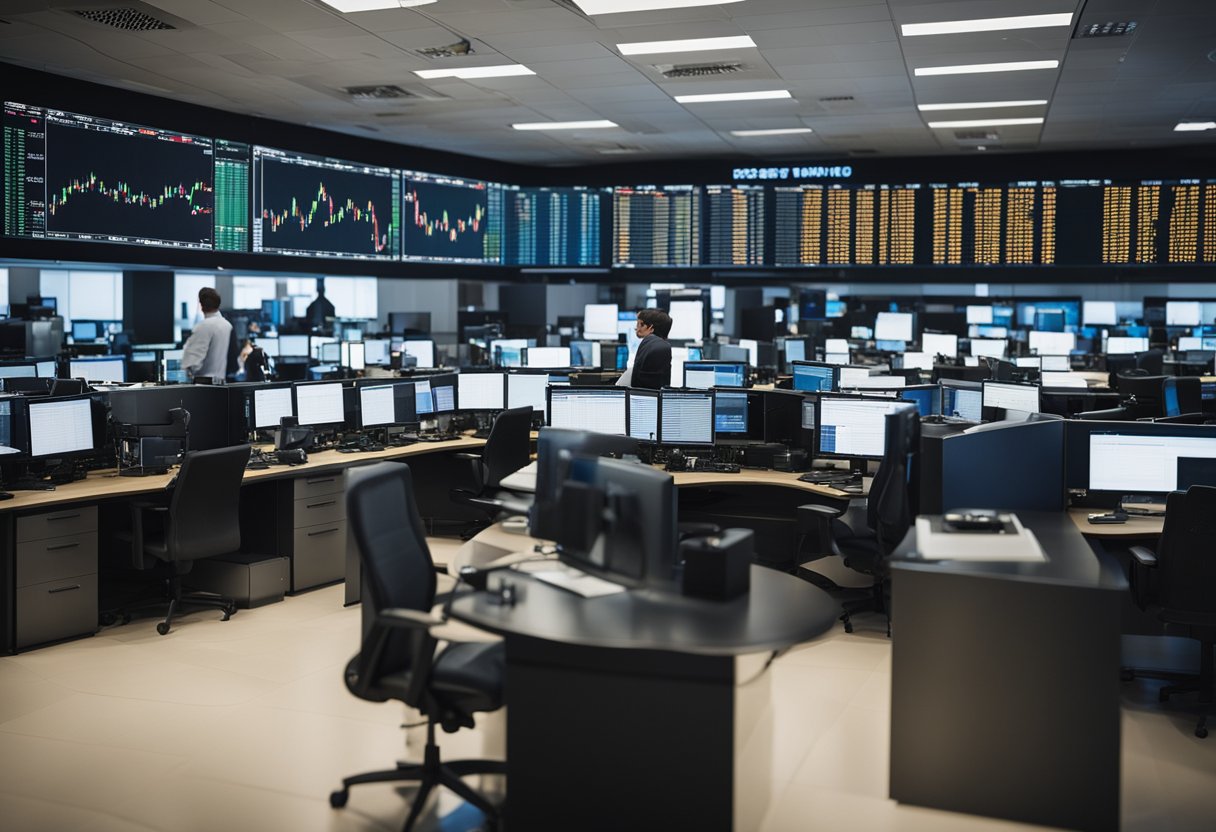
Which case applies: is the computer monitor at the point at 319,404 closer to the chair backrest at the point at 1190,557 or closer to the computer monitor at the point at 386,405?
the computer monitor at the point at 386,405

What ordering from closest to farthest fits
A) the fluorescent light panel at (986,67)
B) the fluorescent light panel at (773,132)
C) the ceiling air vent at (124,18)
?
the ceiling air vent at (124,18) < the fluorescent light panel at (986,67) < the fluorescent light panel at (773,132)

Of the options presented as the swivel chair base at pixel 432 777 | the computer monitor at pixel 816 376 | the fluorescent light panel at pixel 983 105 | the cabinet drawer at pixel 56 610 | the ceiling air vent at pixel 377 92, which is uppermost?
the fluorescent light panel at pixel 983 105

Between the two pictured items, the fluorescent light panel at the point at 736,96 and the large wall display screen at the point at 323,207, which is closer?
the fluorescent light panel at the point at 736,96

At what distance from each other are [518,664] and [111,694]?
2.37 m

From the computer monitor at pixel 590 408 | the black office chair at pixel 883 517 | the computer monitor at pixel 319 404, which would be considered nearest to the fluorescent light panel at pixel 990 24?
the computer monitor at pixel 590 408

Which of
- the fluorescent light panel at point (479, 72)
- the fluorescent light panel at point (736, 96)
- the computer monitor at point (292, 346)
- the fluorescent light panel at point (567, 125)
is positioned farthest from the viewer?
the computer monitor at point (292, 346)

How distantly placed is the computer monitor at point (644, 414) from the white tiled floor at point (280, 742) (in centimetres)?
177

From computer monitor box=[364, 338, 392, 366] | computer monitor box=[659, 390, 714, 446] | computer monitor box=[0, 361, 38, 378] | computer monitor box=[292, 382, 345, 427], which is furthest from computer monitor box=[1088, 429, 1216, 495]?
computer monitor box=[364, 338, 392, 366]

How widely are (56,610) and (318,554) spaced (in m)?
1.48

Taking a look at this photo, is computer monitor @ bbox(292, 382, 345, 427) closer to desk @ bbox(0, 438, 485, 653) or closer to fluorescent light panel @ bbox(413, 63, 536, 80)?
desk @ bbox(0, 438, 485, 653)

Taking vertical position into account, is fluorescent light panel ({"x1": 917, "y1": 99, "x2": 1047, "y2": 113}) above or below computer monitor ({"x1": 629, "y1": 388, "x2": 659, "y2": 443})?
above

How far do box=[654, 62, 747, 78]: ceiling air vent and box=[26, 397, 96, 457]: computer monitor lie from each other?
4.43 metres

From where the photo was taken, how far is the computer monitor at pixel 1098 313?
1297 cm

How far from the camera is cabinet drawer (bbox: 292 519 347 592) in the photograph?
6.35 meters
